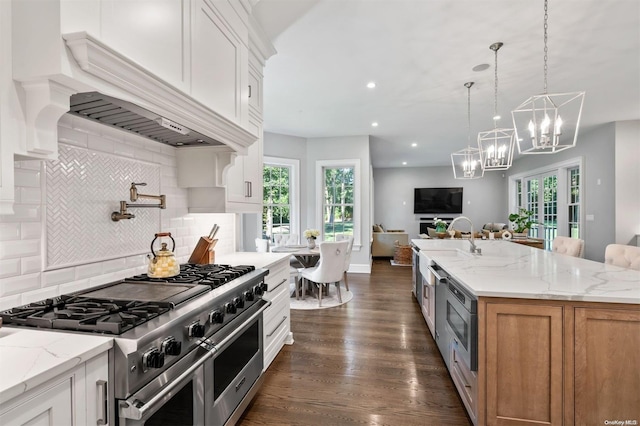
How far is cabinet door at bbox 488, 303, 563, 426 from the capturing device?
156 centimetres

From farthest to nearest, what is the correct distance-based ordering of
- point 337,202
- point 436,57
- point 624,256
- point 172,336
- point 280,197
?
point 337,202 < point 280,197 < point 436,57 < point 624,256 < point 172,336

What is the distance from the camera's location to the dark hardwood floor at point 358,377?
→ 6.22ft

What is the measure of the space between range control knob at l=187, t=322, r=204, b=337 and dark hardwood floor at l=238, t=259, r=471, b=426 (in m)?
0.94

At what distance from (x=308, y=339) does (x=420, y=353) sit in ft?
3.55

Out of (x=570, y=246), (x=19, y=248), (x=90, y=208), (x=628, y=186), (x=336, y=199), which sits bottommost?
(x=570, y=246)

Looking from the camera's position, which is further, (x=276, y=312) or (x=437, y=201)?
(x=437, y=201)

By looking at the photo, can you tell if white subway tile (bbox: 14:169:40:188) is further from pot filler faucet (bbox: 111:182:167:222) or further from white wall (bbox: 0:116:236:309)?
pot filler faucet (bbox: 111:182:167:222)

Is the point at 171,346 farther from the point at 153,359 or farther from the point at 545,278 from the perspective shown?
the point at 545,278

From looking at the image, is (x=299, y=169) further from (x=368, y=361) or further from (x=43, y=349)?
(x=43, y=349)

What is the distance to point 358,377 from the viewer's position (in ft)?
7.62

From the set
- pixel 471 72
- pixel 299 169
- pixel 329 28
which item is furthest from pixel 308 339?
pixel 299 169

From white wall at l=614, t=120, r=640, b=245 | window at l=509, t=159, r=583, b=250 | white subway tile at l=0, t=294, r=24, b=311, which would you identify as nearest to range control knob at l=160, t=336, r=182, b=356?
white subway tile at l=0, t=294, r=24, b=311

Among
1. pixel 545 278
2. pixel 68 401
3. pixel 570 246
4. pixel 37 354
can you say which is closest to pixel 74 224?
pixel 37 354

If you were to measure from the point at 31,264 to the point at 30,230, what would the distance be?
14cm
